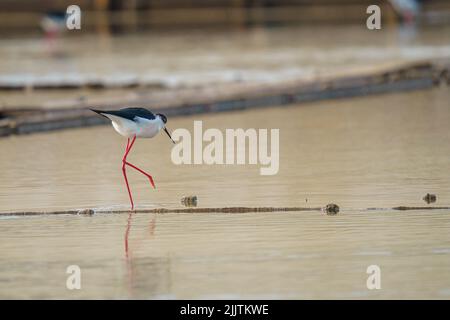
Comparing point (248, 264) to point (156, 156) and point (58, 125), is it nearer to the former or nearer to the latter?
point (156, 156)

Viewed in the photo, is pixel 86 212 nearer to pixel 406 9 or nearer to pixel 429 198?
pixel 429 198

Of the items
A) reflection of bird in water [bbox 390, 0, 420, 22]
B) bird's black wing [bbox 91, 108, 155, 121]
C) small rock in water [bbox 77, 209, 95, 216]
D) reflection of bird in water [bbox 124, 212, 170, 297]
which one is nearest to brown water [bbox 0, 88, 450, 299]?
reflection of bird in water [bbox 124, 212, 170, 297]

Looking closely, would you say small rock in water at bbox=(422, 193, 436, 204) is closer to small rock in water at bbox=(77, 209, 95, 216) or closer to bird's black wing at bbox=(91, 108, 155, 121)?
bird's black wing at bbox=(91, 108, 155, 121)

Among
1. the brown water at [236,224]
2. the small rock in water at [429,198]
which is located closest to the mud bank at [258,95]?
the brown water at [236,224]

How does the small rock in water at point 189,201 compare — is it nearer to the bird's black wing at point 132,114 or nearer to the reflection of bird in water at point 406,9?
the bird's black wing at point 132,114

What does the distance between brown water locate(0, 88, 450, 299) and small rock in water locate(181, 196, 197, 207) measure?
0.09 metres

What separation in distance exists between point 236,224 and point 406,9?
24.4 meters

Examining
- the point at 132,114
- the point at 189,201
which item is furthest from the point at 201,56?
the point at 189,201

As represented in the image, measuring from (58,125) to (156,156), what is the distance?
2.47 meters

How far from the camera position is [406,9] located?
32.2 meters

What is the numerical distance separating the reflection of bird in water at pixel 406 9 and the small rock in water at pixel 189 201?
76.7 ft
